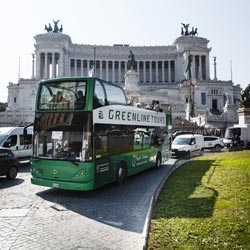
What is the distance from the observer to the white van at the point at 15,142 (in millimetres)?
17969

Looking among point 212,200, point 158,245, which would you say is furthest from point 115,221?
point 212,200

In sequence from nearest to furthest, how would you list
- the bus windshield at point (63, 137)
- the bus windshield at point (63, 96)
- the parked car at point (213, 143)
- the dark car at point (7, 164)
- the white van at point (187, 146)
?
the bus windshield at point (63, 137)
the bus windshield at point (63, 96)
the dark car at point (7, 164)
the white van at point (187, 146)
the parked car at point (213, 143)

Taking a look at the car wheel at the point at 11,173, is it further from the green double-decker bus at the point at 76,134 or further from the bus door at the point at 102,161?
the bus door at the point at 102,161

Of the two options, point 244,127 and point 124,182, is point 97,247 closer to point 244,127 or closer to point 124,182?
point 124,182

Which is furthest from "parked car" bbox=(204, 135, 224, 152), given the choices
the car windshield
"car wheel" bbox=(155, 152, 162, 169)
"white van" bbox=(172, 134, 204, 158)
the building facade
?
the building facade

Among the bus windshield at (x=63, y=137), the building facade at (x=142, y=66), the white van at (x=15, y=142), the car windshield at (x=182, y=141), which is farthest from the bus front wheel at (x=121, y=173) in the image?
the building facade at (x=142, y=66)

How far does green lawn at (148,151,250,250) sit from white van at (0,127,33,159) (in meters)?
10.2

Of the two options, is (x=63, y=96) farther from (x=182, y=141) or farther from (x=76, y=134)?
(x=182, y=141)

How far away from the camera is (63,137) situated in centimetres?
1025

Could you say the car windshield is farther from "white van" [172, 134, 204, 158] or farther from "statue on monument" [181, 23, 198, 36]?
"statue on monument" [181, 23, 198, 36]

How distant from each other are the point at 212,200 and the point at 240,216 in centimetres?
161

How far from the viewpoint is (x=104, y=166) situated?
11094 millimetres

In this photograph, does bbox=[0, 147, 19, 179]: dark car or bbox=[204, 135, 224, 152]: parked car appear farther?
bbox=[204, 135, 224, 152]: parked car

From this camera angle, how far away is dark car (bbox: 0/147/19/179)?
1359 cm
